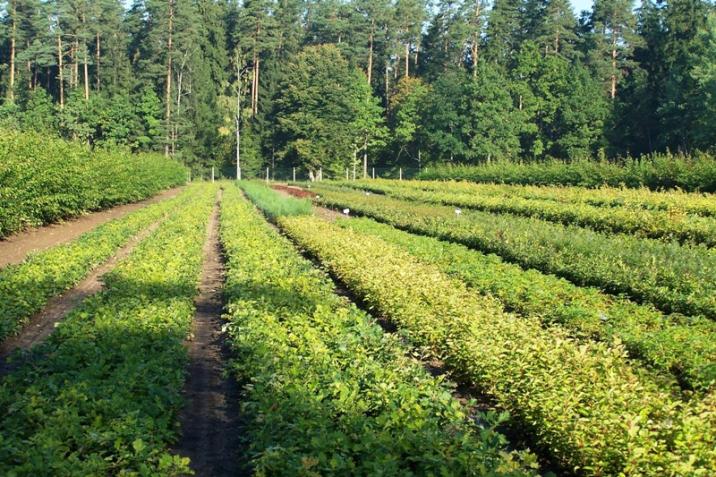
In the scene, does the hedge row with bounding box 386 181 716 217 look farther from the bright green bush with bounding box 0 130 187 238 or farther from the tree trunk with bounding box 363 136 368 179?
the tree trunk with bounding box 363 136 368 179

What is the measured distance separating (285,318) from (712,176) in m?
21.1

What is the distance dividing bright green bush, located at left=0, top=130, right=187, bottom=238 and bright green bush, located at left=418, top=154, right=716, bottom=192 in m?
21.9

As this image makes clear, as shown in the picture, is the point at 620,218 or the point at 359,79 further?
the point at 359,79

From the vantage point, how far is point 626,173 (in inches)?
1108

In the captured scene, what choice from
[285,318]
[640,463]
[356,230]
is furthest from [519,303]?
[356,230]

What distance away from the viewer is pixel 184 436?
5699 millimetres

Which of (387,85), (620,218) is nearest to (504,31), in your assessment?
(387,85)

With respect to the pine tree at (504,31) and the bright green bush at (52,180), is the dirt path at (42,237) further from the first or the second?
the pine tree at (504,31)

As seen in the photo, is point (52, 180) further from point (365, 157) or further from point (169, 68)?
point (169, 68)

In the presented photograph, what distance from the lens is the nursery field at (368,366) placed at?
4.38 metres

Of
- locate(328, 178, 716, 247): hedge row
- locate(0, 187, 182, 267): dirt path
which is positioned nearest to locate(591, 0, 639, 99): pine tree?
locate(328, 178, 716, 247): hedge row

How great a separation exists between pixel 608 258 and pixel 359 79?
6515 cm

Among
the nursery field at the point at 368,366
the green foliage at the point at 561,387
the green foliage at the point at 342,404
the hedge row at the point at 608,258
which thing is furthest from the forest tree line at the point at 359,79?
the green foliage at the point at 342,404

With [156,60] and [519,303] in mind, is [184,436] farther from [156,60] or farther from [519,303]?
[156,60]
